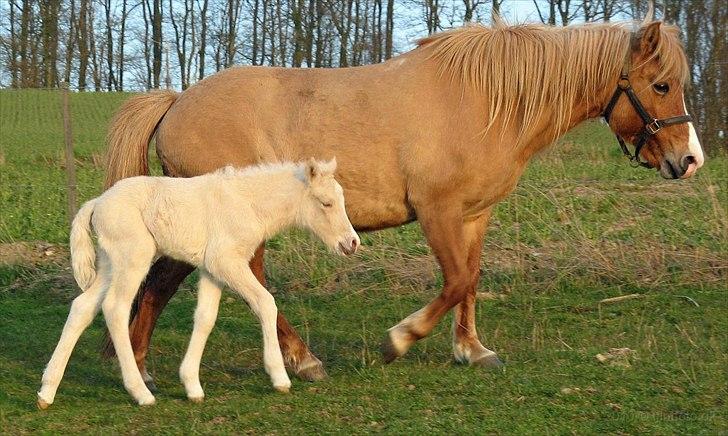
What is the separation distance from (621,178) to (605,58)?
919 cm

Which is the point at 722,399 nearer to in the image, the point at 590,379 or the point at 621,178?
the point at 590,379

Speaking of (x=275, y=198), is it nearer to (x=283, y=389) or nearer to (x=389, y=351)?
(x=283, y=389)

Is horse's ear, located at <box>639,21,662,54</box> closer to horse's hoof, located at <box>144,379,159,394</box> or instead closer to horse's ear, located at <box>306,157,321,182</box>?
horse's ear, located at <box>306,157,321,182</box>

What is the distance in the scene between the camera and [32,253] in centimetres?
912

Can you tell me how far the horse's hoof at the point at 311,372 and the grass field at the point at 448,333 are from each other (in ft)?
0.43

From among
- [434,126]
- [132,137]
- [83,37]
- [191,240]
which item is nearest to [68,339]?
[191,240]

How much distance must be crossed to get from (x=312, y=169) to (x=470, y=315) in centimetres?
192

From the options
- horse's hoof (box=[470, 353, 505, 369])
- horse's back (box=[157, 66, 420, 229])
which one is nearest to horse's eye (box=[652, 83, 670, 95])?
horse's back (box=[157, 66, 420, 229])

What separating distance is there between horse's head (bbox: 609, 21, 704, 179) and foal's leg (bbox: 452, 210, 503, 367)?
112 cm

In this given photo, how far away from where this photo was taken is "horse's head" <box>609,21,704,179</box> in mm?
5371

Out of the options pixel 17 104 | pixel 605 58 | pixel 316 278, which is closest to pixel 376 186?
pixel 605 58

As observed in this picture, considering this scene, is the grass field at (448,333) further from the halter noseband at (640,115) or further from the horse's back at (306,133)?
the halter noseband at (640,115)

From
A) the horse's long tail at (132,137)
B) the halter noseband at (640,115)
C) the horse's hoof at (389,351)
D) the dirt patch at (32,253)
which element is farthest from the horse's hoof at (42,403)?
the dirt patch at (32,253)

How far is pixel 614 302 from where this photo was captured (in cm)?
751
